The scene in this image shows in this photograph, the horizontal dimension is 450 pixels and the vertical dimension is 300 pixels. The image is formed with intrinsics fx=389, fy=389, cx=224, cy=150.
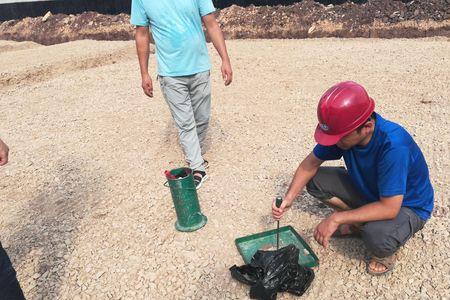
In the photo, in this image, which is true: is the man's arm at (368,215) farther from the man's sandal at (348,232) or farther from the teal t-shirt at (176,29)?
the teal t-shirt at (176,29)

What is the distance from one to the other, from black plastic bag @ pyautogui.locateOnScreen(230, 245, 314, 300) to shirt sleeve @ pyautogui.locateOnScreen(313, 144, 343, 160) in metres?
0.69

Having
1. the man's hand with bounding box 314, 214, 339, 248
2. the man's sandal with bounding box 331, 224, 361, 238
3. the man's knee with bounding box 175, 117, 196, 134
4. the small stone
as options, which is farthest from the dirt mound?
the man's hand with bounding box 314, 214, 339, 248

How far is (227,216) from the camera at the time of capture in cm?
368

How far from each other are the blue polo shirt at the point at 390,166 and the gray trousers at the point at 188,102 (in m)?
1.63

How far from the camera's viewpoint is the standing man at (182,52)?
375 centimetres

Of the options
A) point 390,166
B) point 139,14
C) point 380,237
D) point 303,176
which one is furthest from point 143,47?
point 380,237

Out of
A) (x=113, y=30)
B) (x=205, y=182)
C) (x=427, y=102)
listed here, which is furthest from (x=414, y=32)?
(x=113, y=30)

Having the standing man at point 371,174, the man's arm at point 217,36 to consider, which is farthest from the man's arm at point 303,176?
the man's arm at point 217,36

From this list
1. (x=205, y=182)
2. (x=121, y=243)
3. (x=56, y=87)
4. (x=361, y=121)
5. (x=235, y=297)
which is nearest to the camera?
(x=361, y=121)

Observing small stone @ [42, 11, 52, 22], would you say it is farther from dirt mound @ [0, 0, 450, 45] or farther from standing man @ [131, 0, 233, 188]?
standing man @ [131, 0, 233, 188]

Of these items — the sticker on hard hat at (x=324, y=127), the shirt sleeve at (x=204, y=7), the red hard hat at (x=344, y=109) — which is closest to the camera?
the red hard hat at (x=344, y=109)

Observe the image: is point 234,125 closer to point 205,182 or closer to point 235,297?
point 205,182

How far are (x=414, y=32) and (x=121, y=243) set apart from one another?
10899mm

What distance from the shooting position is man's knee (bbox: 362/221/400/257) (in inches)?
99.1
